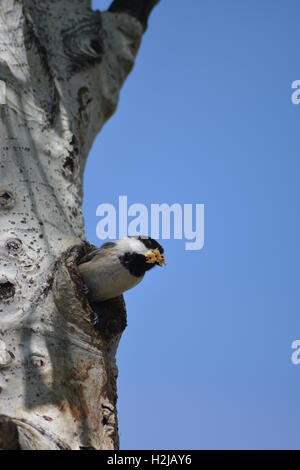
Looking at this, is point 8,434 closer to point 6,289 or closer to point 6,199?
point 6,289

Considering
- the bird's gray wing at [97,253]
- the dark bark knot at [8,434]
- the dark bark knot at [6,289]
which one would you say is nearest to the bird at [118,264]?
the bird's gray wing at [97,253]

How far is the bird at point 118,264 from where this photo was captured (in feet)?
9.35

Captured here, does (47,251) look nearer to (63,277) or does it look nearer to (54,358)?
(63,277)

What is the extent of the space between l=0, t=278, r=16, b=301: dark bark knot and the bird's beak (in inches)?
36.3

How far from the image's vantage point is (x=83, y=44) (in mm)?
3666

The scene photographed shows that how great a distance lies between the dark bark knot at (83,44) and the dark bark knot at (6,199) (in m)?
1.02

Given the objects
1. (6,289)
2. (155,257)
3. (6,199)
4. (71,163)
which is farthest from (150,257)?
(6,289)

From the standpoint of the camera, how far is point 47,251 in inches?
107

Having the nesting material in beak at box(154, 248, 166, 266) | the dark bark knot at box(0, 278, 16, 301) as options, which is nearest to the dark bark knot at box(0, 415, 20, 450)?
the dark bark knot at box(0, 278, 16, 301)

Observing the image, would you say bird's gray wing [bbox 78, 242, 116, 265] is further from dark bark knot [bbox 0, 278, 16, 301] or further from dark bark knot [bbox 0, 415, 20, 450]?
dark bark knot [bbox 0, 415, 20, 450]

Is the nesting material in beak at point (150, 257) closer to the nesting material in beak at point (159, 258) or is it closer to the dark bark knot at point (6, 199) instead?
the nesting material in beak at point (159, 258)

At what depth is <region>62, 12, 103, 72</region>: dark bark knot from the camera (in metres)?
3.60
